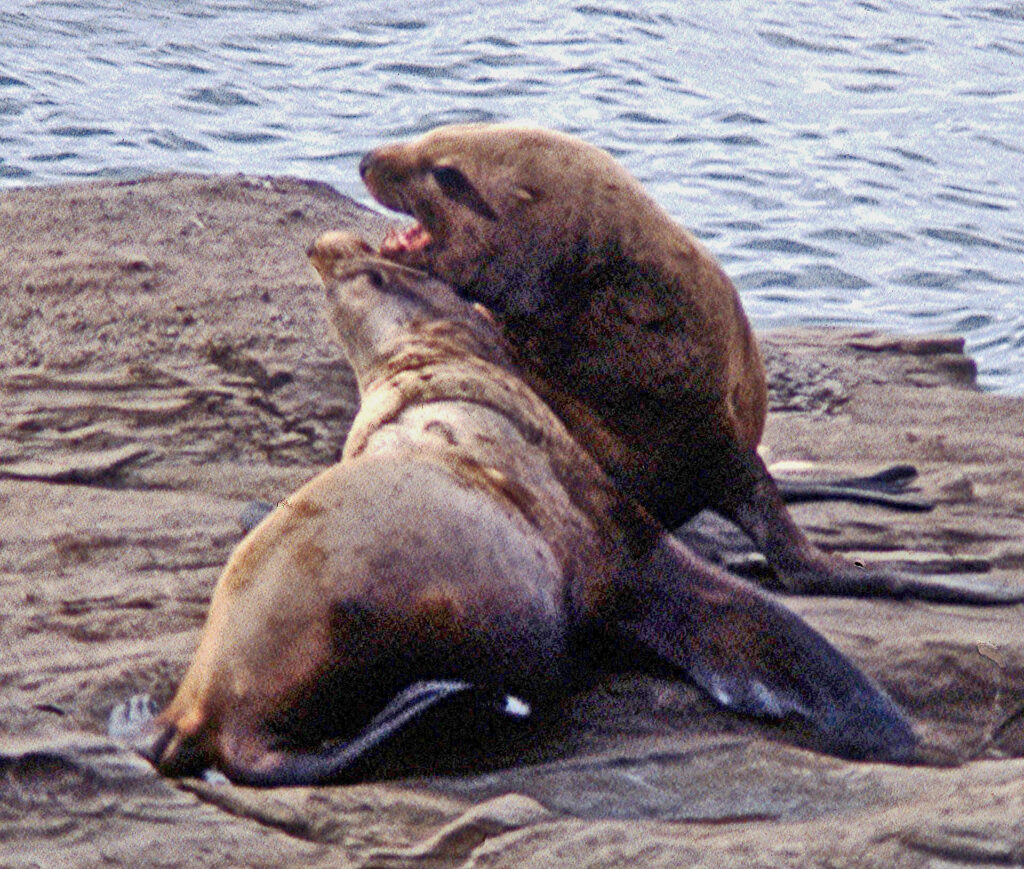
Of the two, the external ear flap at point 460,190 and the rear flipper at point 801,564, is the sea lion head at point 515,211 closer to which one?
the external ear flap at point 460,190

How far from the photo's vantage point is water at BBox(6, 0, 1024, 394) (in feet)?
36.8

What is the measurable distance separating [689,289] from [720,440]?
0.43 meters

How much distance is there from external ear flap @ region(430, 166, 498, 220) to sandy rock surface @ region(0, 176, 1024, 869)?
3.18ft

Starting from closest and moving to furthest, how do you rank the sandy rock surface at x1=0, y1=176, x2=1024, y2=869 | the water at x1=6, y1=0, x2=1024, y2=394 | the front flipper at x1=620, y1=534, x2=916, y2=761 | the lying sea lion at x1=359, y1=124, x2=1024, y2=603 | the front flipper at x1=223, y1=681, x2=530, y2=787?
the sandy rock surface at x1=0, y1=176, x2=1024, y2=869, the front flipper at x1=223, y1=681, x2=530, y2=787, the front flipper at x1=620, y1=534, x2=916, y2=761, the lying sea lion at x1=359, y1=124, x2=1024, y2=603, the water at x1=6, y1=0, x2=1024, y2=394

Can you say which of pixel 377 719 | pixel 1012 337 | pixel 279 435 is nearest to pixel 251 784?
pixel 377 719

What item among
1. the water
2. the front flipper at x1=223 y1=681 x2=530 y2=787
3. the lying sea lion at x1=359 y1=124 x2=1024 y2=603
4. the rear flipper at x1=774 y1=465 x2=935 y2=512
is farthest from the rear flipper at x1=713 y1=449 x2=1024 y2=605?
the water

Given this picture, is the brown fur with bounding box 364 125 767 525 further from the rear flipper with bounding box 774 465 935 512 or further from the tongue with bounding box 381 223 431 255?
the rear flipper with bounding box 774 465 935 512

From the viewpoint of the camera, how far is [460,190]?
14.2ft

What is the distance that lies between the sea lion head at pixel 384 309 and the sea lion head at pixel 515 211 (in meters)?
0.08

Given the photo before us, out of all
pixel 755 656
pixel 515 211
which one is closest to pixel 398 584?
pixel 755 656

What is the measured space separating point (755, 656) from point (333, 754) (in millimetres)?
1001

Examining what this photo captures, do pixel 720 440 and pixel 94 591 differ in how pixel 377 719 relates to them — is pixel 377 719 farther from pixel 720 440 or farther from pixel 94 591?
Answer: pixel 720 440

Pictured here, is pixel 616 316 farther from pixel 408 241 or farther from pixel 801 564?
pixel 801 564

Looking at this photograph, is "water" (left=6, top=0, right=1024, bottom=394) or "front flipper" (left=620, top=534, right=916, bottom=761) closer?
"front flipper" (left=620, top=534, right=916, bottom=761)
